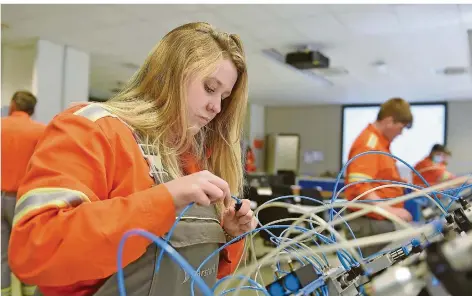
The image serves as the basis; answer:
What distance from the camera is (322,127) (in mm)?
10352

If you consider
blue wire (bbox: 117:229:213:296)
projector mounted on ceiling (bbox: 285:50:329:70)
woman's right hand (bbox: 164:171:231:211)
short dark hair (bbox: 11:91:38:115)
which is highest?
projector mounted on ceiling (bbox: 285:50:329:70)

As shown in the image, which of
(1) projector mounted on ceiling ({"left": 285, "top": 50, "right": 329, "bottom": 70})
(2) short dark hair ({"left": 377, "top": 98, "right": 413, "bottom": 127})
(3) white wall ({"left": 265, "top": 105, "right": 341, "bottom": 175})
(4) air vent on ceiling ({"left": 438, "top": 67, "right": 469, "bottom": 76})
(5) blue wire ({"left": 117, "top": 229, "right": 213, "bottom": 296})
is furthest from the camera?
(3) white wall ({"left": 265, "top": 105, "right": 341, "bottom": 175})

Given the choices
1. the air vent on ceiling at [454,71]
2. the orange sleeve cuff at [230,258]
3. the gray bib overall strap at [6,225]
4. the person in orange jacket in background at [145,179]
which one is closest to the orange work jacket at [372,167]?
the orange sleeve cuff at [230,258]

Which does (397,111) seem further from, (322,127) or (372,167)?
(322,127)

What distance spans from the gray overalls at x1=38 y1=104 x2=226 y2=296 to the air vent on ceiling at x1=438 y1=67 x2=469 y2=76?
594 centimetres

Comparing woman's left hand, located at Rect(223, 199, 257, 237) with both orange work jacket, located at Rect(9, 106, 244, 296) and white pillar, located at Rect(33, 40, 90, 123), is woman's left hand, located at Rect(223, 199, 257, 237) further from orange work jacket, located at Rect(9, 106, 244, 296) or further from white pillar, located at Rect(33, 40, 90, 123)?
white pillar, located at Rect(33, 40, 90, 123)

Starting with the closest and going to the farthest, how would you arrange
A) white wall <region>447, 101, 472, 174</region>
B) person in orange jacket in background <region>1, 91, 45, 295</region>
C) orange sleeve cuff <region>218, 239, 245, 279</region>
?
orange sleeve cuff <region>218, 239, 245, 279</region>
person in orange jacket in background <region>1, 91, 45, 295</region>
white wall <region>447, 101, 472, 174</region>

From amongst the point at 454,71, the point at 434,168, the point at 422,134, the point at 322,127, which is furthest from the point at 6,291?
the point at 322,127

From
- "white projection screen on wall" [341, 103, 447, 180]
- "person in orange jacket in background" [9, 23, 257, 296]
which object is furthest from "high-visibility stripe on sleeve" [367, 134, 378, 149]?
"white projection screen on wall" [341, 103, 447, 180]

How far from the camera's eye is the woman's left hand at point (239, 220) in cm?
90

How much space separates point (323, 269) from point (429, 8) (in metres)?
3.56

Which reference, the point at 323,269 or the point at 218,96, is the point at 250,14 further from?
the point at 323,269

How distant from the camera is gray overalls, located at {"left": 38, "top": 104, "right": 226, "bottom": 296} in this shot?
76 centimetres

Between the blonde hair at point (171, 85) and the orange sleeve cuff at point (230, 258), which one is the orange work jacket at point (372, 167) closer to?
the orange sleeve cuff at point (230, 258)
